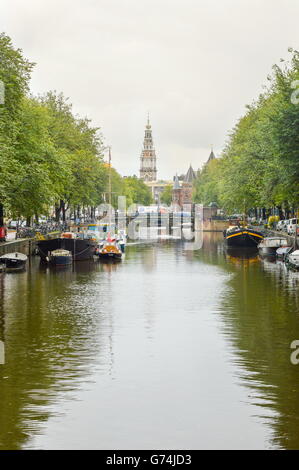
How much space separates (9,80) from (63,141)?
37036 mm

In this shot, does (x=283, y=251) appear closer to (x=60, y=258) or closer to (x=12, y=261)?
(x=60, y=258)

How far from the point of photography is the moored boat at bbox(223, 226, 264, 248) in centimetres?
8094

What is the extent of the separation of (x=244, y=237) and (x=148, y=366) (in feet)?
192

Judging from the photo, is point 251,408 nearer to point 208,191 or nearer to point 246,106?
point 246,106

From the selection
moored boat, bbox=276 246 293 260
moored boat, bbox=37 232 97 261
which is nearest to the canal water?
moored boat, bbox=276 246 293 260

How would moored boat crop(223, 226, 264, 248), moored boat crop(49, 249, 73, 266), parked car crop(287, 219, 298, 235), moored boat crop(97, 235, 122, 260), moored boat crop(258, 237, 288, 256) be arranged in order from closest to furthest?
moored boat crop(49, 249, 73, 266), moored boat crop(97, 235, 122, 260), moored boat crop(258, 237, 288, 256), parked car crop(287, 219, 298, 235), moored boat crop(223, 226, 264, 248)

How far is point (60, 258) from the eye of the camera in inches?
2398

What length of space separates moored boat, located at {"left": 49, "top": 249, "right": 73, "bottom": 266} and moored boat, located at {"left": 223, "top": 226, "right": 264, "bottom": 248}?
2489cm

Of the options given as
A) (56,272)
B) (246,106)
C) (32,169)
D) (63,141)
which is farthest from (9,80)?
(246,106)

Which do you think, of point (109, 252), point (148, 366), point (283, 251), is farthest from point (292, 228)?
point (148, 366)

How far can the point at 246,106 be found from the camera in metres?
97.2

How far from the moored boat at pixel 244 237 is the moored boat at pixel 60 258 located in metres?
24.9

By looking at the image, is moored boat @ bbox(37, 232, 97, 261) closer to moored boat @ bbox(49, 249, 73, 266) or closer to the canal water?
moored boat @ bbox(49, 249, 73, 266)

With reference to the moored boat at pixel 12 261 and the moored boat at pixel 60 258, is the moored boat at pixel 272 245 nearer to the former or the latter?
the moored boat at pixel 60 258
